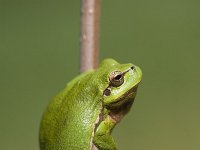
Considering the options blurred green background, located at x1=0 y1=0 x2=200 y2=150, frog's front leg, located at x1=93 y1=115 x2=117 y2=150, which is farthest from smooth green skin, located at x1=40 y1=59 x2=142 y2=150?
blurred green background, located at x1=0 y1=0 x2=200 y2=150

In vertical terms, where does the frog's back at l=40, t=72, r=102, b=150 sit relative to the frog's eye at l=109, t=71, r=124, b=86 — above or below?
below

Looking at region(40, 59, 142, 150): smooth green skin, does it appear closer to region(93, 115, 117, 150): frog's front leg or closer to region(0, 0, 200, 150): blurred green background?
region(93, 115, 117, 150): frog's front leg

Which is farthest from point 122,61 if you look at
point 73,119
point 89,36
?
point 73,119

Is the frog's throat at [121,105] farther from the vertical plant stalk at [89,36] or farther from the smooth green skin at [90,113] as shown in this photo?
the vertical plant stalk at [89,36]

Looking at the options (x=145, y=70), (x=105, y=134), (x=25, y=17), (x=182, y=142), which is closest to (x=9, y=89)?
(x=25, y=17)

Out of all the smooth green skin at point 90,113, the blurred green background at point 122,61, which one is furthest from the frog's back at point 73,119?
the blurred green background at point 122,61

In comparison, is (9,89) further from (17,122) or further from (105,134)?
(105,134)
